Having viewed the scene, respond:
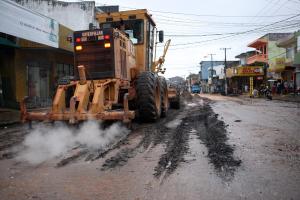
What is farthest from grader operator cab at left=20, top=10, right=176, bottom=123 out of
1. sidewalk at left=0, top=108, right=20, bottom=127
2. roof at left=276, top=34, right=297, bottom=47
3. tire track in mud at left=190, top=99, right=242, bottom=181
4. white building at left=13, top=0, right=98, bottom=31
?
roof at left=276, top=34, right=297, bottom=47

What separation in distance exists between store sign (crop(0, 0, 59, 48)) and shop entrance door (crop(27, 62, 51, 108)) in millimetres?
3330

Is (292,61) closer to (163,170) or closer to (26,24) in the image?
(26,24)

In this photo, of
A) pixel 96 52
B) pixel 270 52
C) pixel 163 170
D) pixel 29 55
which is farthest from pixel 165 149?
pixel 270 52

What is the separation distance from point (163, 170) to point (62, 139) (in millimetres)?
3811

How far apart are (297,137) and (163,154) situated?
4019 mm

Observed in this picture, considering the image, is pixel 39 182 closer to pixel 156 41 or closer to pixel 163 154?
pixel 163 154

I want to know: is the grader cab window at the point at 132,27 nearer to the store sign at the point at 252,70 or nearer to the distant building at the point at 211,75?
the store sign at the point at 252,70

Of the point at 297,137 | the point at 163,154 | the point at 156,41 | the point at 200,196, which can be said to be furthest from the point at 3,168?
the point at 156,41

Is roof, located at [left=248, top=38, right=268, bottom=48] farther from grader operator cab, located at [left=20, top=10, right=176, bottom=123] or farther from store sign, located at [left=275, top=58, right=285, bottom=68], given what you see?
grader operator cab, located at [left=20, top=10, right=176, bottom=123]

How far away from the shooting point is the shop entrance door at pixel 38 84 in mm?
20745

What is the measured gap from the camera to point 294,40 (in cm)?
4109

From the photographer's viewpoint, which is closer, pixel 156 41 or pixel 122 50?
pixel 122 50

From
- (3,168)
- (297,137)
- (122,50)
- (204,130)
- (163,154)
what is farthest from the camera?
(122,50)

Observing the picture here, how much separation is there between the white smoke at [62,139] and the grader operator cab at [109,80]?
0.45m
